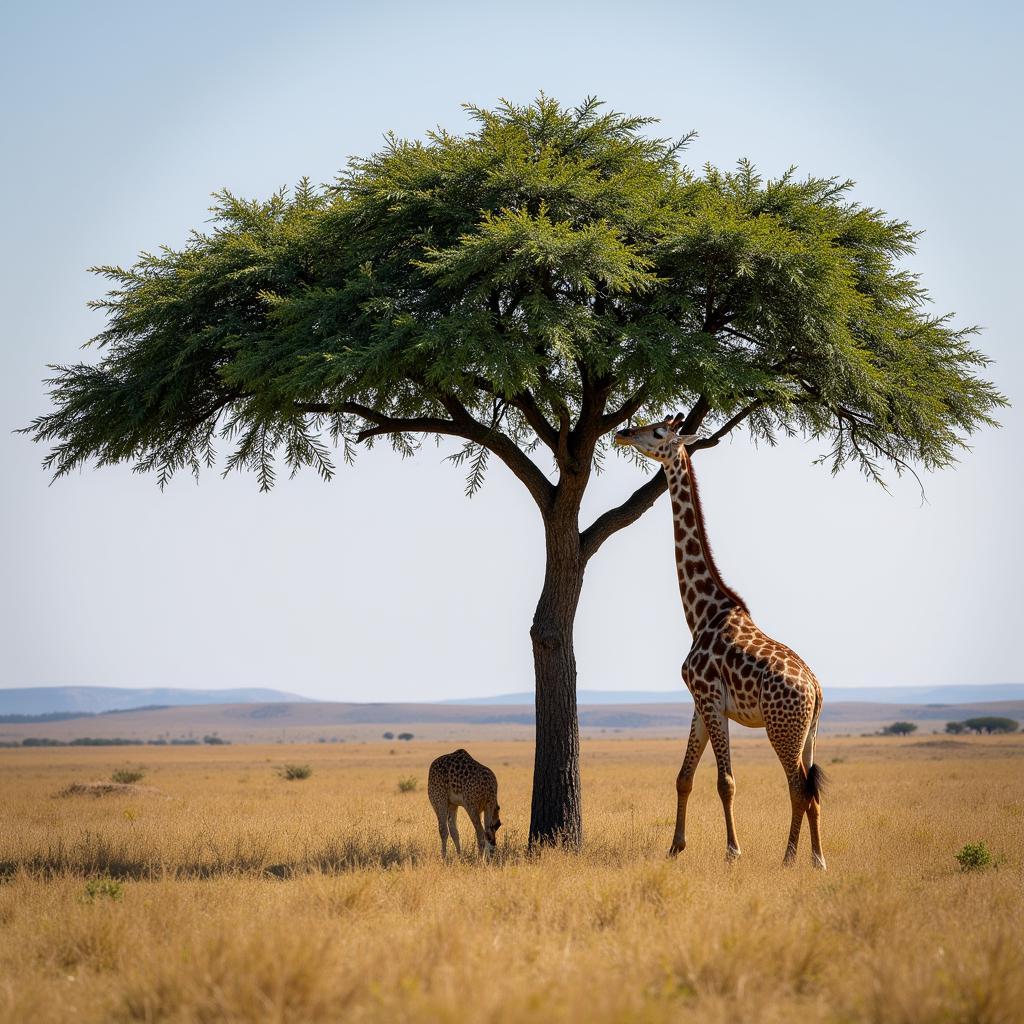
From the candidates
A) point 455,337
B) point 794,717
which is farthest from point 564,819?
point 455,337

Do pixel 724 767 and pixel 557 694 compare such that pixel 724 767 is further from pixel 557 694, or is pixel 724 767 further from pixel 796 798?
pixel 557 694

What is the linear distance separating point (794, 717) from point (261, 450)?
9.73 m

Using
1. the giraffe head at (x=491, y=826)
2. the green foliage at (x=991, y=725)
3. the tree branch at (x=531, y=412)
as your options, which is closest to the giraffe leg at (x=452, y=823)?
the giraffe head at (x=491, y=826)

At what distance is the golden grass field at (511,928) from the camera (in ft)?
23.6

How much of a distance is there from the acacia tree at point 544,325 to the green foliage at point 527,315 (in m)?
0.04

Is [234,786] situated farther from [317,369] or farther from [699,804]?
[317,369]

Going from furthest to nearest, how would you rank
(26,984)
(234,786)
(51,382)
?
(234,786) < (51,382) < (26,984)

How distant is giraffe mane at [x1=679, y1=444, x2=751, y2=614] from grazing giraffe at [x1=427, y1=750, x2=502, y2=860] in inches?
151

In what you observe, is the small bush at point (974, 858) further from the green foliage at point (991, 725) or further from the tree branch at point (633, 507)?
the green foliage at point (991, 725)

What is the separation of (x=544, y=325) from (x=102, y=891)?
26.3 feet

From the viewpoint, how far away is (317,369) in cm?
1425

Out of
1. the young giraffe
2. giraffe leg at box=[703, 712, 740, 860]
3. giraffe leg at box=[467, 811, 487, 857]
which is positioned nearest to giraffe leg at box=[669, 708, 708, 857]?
the young giraffe

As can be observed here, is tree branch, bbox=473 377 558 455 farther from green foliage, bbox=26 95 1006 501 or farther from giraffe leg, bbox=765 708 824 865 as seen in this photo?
giraffe leg, bbox=765 708 824 865

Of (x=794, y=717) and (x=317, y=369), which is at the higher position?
(x=317, y=369)
